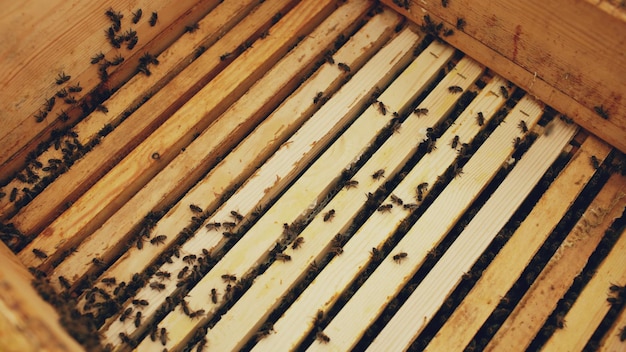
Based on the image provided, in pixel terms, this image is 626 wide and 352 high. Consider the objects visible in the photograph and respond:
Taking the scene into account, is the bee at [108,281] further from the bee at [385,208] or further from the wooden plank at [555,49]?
the wooden plank at [555,49]

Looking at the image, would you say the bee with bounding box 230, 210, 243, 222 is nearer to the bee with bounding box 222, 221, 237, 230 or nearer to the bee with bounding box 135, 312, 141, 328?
the bee with bounding box 222, 221, 237, 230

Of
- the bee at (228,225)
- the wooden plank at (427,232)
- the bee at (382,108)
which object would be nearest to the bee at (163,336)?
the bee at (228,225)

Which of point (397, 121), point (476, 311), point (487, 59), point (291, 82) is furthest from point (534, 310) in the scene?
point (291, 82)

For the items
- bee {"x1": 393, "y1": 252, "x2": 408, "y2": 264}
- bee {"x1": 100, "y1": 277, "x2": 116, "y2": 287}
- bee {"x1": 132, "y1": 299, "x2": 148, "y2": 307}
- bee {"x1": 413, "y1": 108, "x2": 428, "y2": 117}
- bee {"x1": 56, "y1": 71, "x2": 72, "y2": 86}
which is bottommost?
bee {"x1": 100, "y1": 277, "x2": 116, "y2": 287}

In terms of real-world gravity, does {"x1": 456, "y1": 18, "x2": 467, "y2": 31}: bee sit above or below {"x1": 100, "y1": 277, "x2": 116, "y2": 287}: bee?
above

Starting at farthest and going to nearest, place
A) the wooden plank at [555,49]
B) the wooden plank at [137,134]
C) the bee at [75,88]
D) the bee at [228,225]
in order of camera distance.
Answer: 1. the bee at [75,88]
2. the wooden plank at [137,134]
3. the bee at [228,225]
4. the wooden plank at [555,49]

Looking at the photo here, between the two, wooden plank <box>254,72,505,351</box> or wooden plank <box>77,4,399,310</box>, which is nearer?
wooden plank <box>254,72,505,351</box>

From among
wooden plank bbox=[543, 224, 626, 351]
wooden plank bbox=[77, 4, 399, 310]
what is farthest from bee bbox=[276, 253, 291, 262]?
wooden plank bbox=[543, 224, 626, 351]

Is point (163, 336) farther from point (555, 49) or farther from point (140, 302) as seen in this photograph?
point (555, 49)
